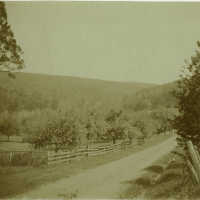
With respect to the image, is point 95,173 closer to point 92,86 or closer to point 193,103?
point 92,86

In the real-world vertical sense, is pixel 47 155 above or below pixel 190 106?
below

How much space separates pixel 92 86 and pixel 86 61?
0.55 metres

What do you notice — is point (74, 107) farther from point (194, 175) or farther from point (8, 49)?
point (194, 175)

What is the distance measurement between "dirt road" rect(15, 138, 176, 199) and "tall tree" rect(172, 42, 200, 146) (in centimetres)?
45

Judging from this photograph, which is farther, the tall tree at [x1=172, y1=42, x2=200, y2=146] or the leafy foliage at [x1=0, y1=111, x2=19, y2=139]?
the leafy foliage at [x1=0, y1=111, x2=19, y2=139]

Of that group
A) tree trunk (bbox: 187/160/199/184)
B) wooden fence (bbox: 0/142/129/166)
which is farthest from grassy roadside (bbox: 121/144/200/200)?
wooden fence (bbox: 0/142/129/166)

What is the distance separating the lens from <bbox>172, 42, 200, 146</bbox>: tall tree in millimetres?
4617

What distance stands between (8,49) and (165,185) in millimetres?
4011

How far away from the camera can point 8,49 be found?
515 centimetres

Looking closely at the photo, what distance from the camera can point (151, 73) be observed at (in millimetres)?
5398

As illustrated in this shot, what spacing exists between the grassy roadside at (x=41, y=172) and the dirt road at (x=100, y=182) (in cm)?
12

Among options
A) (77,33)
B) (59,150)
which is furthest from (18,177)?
(77,33)

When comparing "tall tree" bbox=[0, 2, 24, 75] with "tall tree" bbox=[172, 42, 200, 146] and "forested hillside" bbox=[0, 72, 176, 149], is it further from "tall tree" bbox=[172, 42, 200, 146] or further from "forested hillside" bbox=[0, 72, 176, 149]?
"tall tree" bbox=[172, 42, 200, 146]

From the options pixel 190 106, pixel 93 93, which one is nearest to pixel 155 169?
pixel 190 106
